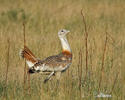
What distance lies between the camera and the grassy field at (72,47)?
20.9 feet

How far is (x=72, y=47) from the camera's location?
935 cm

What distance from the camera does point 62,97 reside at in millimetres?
6051

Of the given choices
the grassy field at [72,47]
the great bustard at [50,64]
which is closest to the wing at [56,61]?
the great bustard at [50,64]

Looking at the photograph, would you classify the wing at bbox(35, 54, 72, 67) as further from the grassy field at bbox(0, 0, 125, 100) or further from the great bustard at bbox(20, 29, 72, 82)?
the grassy field at bbox(0, 0, 125, 100)

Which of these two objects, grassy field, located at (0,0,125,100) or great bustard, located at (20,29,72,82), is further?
great bustard, located at (20,29,72,82)

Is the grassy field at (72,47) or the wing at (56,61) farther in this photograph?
the wing at (56,61)

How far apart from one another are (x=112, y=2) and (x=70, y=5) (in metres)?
1.92

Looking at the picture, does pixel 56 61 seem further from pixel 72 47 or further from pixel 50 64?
pixel 72 47

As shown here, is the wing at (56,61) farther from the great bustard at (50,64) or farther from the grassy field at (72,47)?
the grassy field at (72,47)

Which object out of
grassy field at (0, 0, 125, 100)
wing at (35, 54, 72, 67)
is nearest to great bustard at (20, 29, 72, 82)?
wing at (35, 54, 72, 67)

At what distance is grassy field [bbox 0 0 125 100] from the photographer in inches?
251

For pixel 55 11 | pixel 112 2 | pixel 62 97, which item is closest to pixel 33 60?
pixel 62 97

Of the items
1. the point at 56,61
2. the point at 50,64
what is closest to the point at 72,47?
the point at 56,61

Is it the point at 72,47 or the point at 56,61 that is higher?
the point at 72,47
